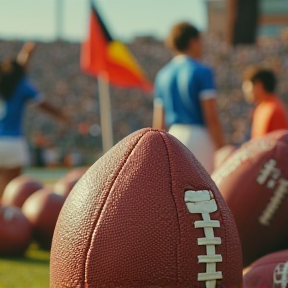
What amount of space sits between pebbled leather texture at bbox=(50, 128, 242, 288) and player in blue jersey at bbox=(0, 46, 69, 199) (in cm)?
479

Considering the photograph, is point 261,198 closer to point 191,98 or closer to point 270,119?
point 191,98

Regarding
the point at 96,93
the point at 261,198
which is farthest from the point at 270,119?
the point at 96,93

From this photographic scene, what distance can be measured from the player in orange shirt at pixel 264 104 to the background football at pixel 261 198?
11.1 ft

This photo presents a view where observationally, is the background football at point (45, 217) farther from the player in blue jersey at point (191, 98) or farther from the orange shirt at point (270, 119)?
the orange shirt at point (270, 119)

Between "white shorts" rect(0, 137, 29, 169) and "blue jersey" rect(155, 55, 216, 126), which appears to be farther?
"white shorts" rect(0, 137, 29, 169)

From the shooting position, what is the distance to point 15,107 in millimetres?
7492

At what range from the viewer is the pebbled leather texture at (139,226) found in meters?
2.52

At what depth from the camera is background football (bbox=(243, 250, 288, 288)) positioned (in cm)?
316

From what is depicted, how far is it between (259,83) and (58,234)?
5.24 m

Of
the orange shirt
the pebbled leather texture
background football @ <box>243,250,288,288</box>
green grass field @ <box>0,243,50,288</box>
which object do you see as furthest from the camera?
the orange shirt

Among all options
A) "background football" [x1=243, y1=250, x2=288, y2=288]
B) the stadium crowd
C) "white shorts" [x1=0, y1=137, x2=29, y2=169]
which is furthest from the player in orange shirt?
the stadium crowd

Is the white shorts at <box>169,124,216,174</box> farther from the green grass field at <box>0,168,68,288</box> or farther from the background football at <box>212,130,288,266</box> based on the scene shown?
the background football at <box>212,130,288,266</box>

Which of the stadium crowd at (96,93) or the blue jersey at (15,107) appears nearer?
the blue jersey at (15,107)

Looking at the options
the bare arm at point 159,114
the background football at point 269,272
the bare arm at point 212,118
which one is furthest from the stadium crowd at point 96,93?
the background football at point 269,272
